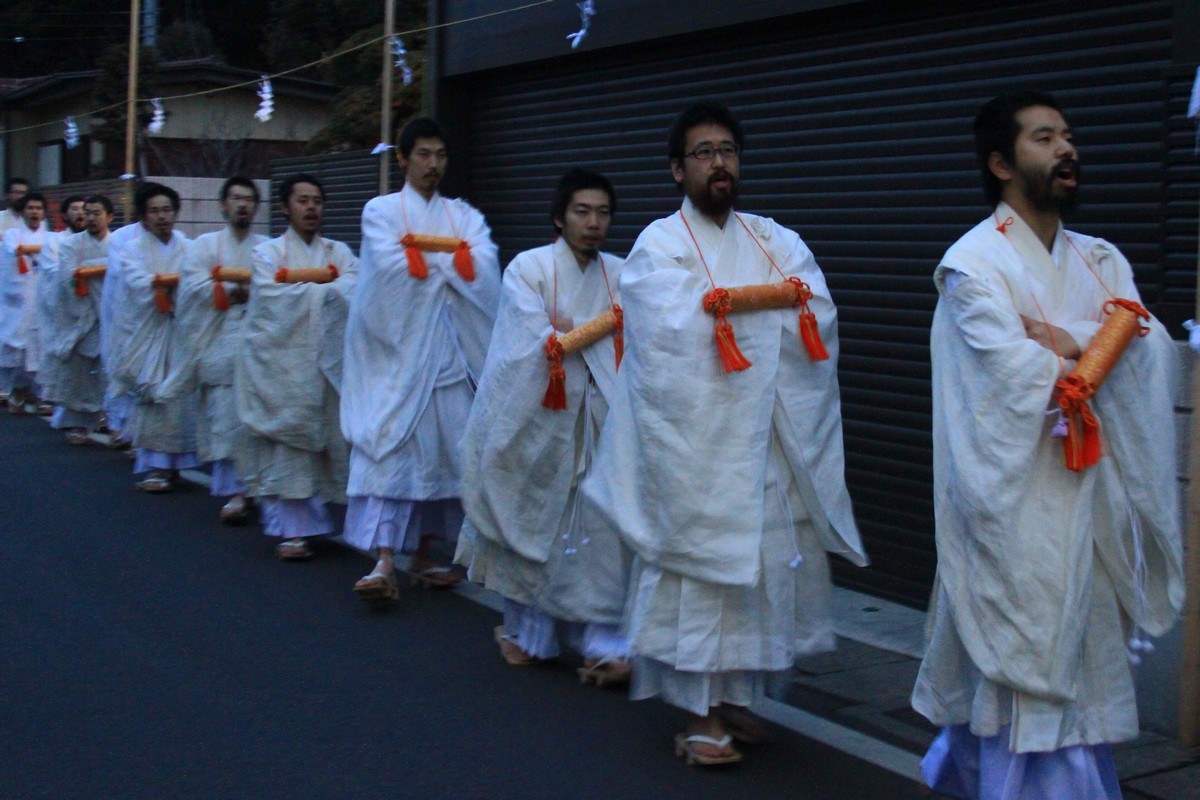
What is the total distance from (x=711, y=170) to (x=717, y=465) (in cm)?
96

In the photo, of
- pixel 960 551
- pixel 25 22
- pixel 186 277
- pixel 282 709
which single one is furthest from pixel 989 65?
pixel 25 22

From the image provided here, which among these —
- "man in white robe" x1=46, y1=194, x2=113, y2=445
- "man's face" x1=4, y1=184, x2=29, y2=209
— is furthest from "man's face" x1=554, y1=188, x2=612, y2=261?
"man's face" x1=4, y1=184, x2=29, y2=209

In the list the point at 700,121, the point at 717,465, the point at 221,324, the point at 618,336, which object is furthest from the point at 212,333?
the point at 717,465

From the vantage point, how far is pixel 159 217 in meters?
10.2

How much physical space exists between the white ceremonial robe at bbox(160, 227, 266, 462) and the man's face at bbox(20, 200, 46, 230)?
592cm

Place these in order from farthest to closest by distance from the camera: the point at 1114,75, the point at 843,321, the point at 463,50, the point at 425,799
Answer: the point at 463,50 → the point at 843,321 → the point at 1114,75 → the point at 425,799

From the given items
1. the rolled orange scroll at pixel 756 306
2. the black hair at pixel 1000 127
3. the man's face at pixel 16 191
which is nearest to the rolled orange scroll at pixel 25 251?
the man's face at pixel 16 191

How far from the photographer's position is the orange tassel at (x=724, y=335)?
4586 millimetres

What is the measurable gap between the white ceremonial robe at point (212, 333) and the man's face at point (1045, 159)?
222 inches

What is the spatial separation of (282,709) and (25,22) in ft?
103

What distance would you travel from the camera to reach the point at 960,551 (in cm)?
388

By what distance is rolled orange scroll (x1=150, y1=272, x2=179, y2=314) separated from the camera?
33.2ft

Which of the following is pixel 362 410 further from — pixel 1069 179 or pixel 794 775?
pixel 1069 179

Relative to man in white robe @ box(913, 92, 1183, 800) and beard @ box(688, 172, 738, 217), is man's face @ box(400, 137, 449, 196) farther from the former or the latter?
man in white robe @ box(913, 92, 1183, 800)
